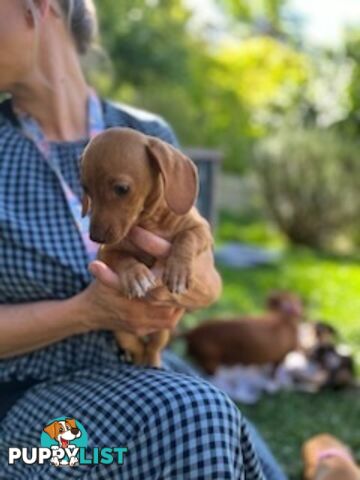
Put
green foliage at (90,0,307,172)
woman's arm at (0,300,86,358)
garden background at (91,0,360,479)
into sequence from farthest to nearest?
green foliage at (90,0,307,172)
garden background at (91,0,360,479)
woman's arm at (0,300,86,358)

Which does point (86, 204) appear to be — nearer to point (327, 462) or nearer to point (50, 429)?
point (50, 429)

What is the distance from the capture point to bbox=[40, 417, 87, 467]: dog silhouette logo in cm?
170

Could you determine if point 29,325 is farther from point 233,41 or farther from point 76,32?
point 233,41

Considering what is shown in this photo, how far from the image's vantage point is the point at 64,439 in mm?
1713

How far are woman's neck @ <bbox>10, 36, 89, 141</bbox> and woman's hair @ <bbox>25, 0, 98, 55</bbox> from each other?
0.22 feet

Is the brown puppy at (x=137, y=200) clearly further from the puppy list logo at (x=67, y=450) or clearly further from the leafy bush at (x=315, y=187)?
the leafy bush at (x=315, y=187)

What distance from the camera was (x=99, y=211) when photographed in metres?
1.62

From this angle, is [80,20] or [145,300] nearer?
[145,300]

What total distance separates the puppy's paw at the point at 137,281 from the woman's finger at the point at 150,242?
5cm

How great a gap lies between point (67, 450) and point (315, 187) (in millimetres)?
8133

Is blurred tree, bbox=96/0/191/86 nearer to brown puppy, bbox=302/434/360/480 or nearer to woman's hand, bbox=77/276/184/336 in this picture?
brown puppy, bbox=302/434/360/480

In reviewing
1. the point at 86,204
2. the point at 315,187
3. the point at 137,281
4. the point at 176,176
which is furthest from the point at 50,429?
the point at 315,187

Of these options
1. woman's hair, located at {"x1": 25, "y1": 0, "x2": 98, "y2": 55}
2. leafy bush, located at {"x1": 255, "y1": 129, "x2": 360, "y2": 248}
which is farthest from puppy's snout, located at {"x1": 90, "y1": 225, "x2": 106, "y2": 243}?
leafy bush, located at {"x1": 255, "y1": 129, "x2": 360, "y2": 248}

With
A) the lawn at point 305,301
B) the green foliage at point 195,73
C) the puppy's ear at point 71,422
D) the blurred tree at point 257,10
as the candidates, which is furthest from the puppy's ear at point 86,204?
the blurred tree at point 257,10
